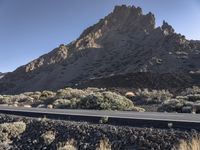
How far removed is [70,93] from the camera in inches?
1727

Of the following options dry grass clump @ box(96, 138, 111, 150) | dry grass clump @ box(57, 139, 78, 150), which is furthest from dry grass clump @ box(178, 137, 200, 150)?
dry grass clump @ box(57, 139, 78, 150)

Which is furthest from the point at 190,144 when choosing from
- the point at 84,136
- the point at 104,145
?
the point at 84,136

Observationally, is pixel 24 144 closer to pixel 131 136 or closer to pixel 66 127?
pixel 66 127

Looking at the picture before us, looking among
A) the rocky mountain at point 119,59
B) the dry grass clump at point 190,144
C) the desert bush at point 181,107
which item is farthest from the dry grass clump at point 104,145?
the rocky mountain at point 119,59

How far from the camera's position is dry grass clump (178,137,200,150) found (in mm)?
11132

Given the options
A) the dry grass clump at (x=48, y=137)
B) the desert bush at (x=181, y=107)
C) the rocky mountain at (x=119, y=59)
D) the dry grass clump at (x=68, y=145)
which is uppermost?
the rocky mountain at (x=119, y=59)

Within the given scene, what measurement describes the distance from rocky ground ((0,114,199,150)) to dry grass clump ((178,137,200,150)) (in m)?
0.30

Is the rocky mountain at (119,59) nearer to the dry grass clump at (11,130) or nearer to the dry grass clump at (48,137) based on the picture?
the dry grass clump at (11,130)

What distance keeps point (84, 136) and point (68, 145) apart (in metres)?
0.92

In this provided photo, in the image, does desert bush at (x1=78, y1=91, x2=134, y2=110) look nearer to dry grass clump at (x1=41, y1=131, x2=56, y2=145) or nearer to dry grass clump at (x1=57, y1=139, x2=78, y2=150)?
A: dry grass clump at (x1=41, y1=131, x2=56, y2=145)

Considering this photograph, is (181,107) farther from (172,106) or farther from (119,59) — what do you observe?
(119,59)

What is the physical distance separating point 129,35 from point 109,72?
28.9 meters

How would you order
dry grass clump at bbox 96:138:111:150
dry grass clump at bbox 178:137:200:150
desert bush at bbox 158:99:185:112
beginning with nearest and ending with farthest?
dry grass clump at bbox 178:137:200:150, dry grass clump at bbox 96:138:111:150, desert bush at bbox 158:99:185:112

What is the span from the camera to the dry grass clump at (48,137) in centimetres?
1617
